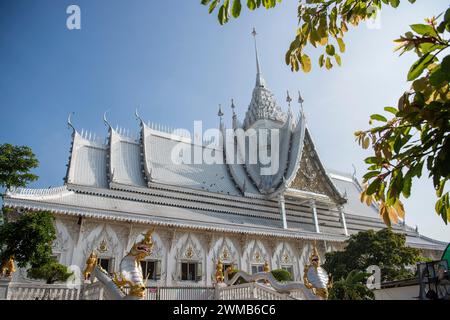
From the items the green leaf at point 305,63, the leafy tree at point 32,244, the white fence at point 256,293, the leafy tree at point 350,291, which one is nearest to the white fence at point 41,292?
the leafy tree at point 32,244

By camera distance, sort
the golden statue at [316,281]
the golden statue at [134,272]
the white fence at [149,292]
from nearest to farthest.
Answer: the golden statue at [134,272] < the white fence at [149,292] < the golden statue at [316,281]

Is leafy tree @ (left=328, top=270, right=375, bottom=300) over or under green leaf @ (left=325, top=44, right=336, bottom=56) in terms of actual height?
under

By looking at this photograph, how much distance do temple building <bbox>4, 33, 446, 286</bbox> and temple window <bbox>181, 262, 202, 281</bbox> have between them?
0.04 metres

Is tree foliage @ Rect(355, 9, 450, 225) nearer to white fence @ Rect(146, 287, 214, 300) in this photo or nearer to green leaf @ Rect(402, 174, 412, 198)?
green leaf @ Rect(402, 174, 412, 198)

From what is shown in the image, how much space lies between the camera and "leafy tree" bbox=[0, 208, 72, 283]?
8.32 meters

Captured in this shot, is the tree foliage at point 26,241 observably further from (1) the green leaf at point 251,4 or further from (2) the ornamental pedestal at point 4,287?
(1) the green leaf at point 251,4

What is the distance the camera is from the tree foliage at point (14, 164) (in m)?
10.5

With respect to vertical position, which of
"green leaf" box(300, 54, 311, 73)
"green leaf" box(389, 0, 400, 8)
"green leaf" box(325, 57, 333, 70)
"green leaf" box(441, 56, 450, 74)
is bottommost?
"green leaf" box(441, 56, 450, 74)

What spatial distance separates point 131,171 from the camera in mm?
16578

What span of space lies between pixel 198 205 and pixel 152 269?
440 centimetres

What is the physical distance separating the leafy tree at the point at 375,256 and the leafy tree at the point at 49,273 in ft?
33.3

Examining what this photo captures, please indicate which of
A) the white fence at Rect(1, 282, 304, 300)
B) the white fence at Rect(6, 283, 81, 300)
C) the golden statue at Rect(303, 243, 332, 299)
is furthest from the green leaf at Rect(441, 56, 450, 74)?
the golden statue at Rect(303, 243, 332, 299)

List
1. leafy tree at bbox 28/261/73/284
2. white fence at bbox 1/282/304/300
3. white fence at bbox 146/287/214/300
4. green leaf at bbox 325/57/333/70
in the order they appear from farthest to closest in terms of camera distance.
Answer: white fence at bbox 146/287/214/300 < leafy tree at bbox 28/261/73/284 < white fence at bbox 1/282/304/300 < green leaf at bbox 325/57/333/70
